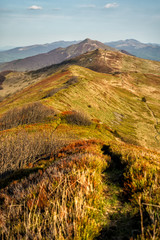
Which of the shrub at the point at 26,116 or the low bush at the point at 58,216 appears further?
the shrub at the point at 26,116

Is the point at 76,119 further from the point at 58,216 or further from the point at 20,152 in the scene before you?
the point at 58,216

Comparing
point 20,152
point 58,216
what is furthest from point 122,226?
point 20,152

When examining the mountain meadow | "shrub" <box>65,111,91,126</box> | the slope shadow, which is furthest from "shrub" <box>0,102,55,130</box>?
the slope shadow

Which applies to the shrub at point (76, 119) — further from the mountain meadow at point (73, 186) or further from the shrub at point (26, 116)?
the shrub at point (26, 116)

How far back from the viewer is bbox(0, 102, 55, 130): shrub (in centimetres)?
3206

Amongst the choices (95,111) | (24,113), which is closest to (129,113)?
(95,111)

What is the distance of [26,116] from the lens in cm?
3403

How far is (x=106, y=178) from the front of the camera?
6.72 meters

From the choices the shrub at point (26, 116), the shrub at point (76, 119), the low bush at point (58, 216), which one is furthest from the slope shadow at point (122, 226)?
the shrub at point (26, 116)

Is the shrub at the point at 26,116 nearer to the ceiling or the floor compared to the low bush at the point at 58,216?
nearer to the floor

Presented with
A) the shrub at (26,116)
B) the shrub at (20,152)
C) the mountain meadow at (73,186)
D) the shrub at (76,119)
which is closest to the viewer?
the mountain meadow at (73,186)

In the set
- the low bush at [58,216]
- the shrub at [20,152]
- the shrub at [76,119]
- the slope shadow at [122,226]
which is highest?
the low bush at [58,216]

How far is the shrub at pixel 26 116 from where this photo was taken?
32.1 meters

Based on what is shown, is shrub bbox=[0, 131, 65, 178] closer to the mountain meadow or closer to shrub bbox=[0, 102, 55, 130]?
the mountain meadow
